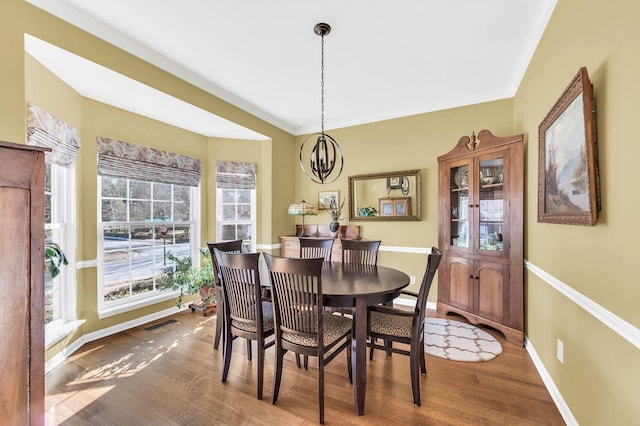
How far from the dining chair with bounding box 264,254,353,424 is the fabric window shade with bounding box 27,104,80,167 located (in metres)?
2.02

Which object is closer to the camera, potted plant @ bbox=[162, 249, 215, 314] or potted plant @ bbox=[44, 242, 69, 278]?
potted plant @ bbox=[44, 242, 69, 278]

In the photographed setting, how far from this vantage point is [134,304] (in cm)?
334

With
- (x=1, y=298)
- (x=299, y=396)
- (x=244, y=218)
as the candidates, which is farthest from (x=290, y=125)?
(x=1, y=298)

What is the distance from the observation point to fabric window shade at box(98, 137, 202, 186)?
3096 millimetres

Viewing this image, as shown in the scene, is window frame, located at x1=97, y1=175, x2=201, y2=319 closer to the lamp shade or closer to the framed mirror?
the lamp shade

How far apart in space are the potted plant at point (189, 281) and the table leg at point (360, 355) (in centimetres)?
243

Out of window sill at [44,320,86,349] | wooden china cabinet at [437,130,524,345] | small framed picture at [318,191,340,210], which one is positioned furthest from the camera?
small framed picture at [318,191,340,210]

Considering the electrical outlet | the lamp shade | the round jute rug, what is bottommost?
the round jute rug

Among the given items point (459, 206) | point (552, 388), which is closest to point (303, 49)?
point (459, 206)

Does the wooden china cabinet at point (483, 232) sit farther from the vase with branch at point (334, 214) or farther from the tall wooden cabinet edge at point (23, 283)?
the tall wooden cabinet edge at point (23, 283)

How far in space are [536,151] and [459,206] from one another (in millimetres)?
1093

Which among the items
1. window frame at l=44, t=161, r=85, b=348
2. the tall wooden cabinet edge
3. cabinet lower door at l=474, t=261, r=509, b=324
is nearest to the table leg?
the tall wooden cabinet edge

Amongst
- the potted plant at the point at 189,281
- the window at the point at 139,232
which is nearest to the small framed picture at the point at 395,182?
the potted plant at the point at 189,281

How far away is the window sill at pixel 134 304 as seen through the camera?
122 inches
